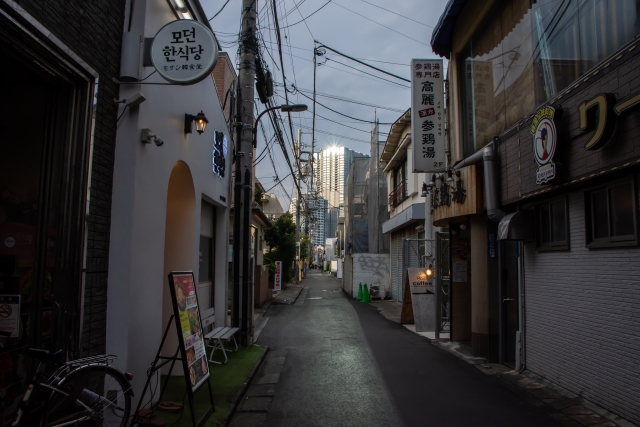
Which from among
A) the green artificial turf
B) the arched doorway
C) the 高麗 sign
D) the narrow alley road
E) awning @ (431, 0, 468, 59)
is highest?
awning @ (431, 0, 468, 59)

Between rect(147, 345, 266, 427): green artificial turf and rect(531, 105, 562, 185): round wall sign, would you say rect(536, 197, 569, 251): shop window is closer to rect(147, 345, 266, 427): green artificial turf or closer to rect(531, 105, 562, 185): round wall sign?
rect(531, 105, 562, 185): round wall sign

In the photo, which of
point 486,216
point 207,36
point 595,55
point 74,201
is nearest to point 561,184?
point 595,55

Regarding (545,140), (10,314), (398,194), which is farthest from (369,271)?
(10,314)

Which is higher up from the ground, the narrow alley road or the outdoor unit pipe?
the outdoor unit pipe

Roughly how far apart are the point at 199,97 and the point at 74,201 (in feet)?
13.9

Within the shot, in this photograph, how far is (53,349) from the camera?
4445mm

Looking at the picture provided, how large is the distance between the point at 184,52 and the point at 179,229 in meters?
3.50

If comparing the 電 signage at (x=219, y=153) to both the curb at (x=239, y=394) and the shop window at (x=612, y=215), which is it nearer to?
the curb at (x=239, y=394)

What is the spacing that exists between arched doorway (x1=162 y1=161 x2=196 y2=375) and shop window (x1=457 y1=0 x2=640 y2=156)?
225 inches

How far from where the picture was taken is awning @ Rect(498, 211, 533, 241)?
777cm

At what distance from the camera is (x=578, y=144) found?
20.1 ft

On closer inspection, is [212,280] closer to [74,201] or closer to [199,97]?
[199,97]

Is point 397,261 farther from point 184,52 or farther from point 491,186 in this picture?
point 184,52

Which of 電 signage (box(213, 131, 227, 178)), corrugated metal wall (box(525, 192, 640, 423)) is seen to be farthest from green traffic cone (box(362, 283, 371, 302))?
corrugated metal wall (box(525, 192, 640, 423))
